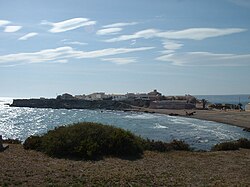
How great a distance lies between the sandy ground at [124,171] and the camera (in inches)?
460

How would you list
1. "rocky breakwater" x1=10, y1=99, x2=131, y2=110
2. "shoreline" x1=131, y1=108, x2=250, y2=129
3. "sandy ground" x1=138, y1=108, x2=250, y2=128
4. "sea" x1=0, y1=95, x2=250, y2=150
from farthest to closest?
"rocky breakwater" x1=10, y1=99, x2=131, y2=110 → "sandy ground" x1=138, y1=108, x2=250, y2=128 → "shoreline" x1=131, y1=108, x2=250, y2=129 → "sea" x1=0, y1=95, x2=250, y2=150

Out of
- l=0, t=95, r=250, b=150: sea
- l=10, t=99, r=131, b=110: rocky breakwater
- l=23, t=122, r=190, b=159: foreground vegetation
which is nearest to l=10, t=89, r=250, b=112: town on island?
l=10, t=99, r=131, b=110: rocky breakwater

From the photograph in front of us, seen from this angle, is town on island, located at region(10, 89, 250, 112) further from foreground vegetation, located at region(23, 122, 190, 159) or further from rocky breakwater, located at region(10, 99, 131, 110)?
foreground vegetation, located at region(23, 122, 190, 159)

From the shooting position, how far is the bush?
1664 centimetres

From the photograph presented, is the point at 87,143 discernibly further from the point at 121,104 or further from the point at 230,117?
the point at 121,104

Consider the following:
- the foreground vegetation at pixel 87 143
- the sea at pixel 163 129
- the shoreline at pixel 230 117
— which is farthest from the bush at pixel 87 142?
the shoreline at pixel 230 117

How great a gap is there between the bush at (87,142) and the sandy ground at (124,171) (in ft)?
2.06

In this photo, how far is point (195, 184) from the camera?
469 inches

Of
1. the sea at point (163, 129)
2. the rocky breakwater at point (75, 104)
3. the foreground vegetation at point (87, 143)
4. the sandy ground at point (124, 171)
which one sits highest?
the rocky breakwater at point (75, 104)

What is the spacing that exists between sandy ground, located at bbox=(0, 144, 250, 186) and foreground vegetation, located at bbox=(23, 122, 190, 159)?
617 mm

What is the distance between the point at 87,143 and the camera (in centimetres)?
1700

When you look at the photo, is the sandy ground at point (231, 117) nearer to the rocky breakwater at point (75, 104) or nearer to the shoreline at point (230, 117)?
the shoreline at point (230, 117)

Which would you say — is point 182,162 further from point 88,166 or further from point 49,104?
point 49,104

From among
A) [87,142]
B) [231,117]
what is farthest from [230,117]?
[87,142]
